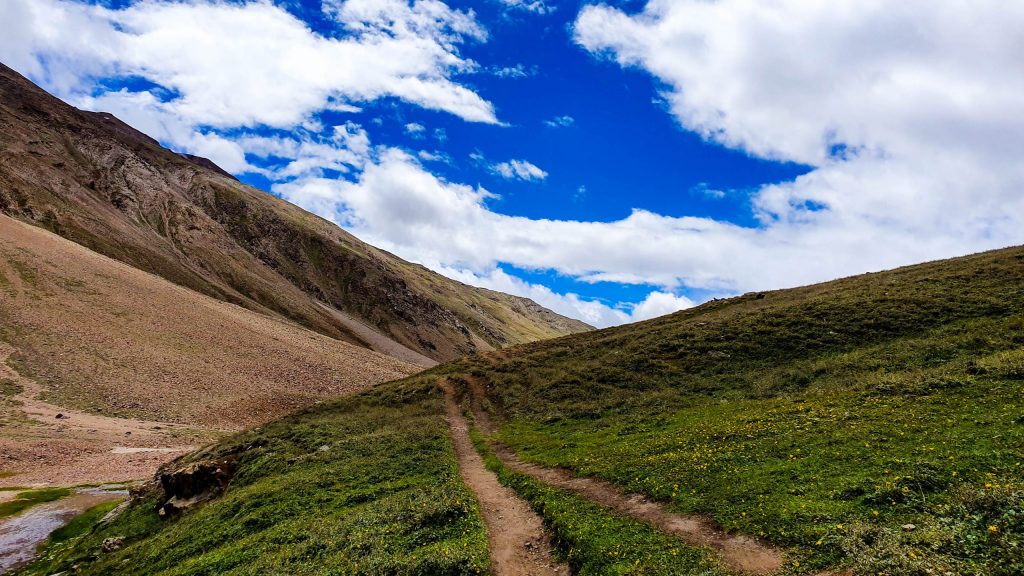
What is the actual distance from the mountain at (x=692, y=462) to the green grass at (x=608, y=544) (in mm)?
82

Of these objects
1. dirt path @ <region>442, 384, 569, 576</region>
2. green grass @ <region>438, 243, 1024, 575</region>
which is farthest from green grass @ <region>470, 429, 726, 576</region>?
green grass @ <region>438, 243, 1024, 575</region>

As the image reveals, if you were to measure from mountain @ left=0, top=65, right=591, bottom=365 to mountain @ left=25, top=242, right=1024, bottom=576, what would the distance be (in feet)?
349

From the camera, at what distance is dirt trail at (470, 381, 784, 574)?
13320 mm

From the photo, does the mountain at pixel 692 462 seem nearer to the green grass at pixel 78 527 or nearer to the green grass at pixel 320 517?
the green grass at pixel 320 517

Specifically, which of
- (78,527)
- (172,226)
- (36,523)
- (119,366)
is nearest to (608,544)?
(78,527)

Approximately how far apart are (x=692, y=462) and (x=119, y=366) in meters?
72.6

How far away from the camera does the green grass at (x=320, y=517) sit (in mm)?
18250

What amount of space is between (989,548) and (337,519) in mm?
22706

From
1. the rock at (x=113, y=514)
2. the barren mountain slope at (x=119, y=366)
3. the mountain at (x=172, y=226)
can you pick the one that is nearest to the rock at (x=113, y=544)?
the rock at (x=113, y=514)

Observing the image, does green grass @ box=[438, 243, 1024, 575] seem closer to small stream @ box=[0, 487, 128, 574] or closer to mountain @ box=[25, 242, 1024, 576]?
mountain @ box=[25, 242, 1024, 576]

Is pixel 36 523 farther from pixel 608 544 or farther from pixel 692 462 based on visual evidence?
pixel 692 462

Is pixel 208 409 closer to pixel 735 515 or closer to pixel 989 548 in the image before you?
pixel 735 515

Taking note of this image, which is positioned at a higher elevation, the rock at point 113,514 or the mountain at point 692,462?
the mountain at point 692,462

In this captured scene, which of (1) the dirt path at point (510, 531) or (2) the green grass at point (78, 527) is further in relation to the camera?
(2) the green grass at point (78, 527)
